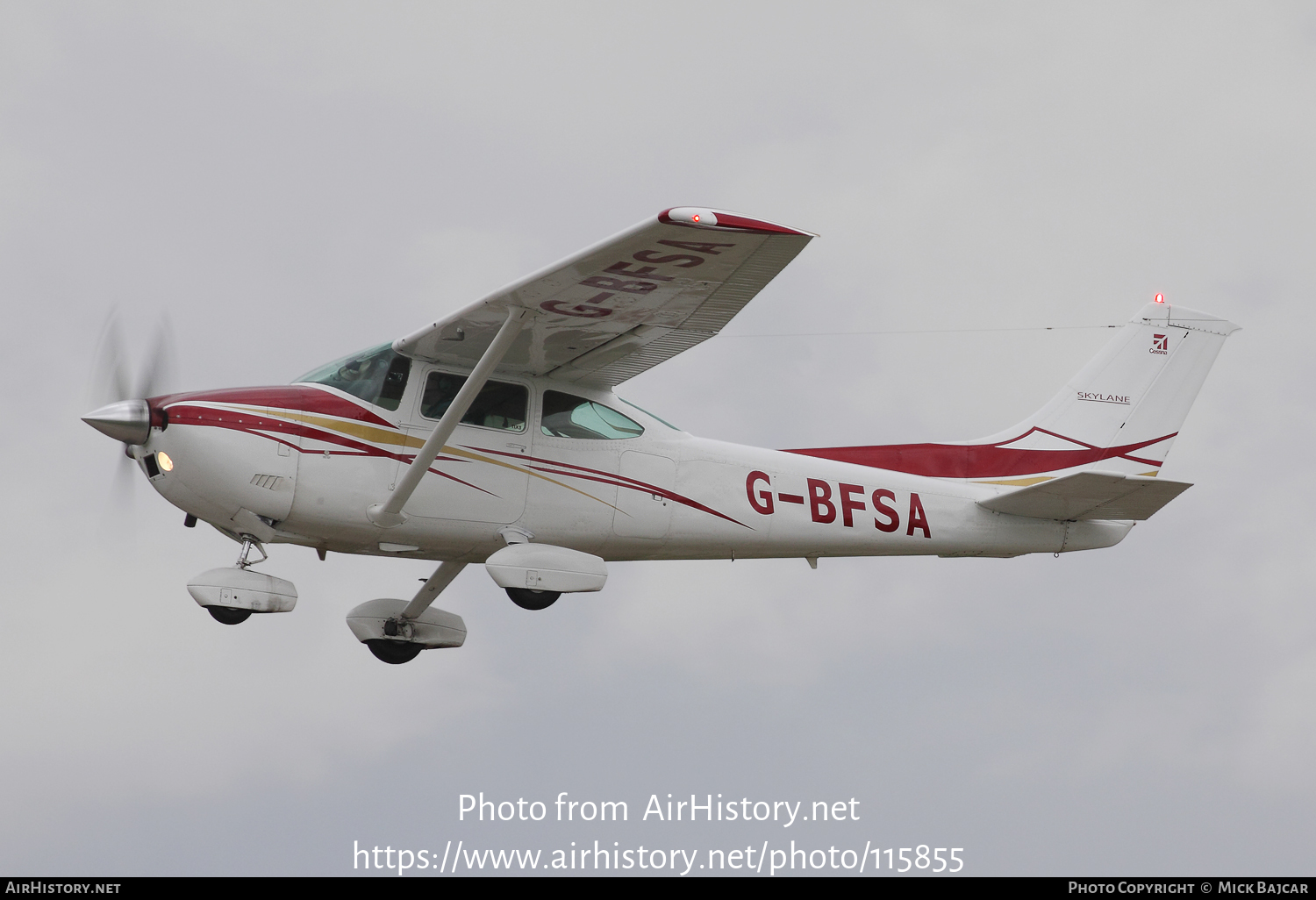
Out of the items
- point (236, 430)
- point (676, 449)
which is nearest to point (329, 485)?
point (236, 430)

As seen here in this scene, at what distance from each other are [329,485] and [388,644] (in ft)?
8.28

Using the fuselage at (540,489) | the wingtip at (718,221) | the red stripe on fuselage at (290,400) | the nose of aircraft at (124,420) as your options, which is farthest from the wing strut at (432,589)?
the wingtip at (718,221)

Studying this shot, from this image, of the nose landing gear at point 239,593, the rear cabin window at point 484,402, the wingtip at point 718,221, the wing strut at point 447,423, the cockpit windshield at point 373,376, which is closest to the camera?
the wingtip at point 718,221

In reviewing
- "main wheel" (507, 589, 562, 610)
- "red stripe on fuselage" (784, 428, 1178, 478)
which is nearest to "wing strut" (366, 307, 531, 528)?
"main wheel" (507, 589, 562, 610)

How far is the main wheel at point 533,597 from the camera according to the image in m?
12.3

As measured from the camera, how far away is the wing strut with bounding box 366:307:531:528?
11.7 m

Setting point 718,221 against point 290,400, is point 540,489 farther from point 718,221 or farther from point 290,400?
point 718,221

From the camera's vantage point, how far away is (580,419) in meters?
13.0

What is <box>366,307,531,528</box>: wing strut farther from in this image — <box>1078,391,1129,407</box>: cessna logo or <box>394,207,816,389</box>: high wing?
<box>1078,391,1129,407</box>: cessna logo

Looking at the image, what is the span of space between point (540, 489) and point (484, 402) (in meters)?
0.85

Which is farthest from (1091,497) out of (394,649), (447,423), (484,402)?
(394,649)

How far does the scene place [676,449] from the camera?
13320mm

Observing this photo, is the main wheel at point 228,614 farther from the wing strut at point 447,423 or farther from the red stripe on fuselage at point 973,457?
the red stripe on fuselage at point 973,457

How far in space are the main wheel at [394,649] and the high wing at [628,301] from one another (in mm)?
2980
